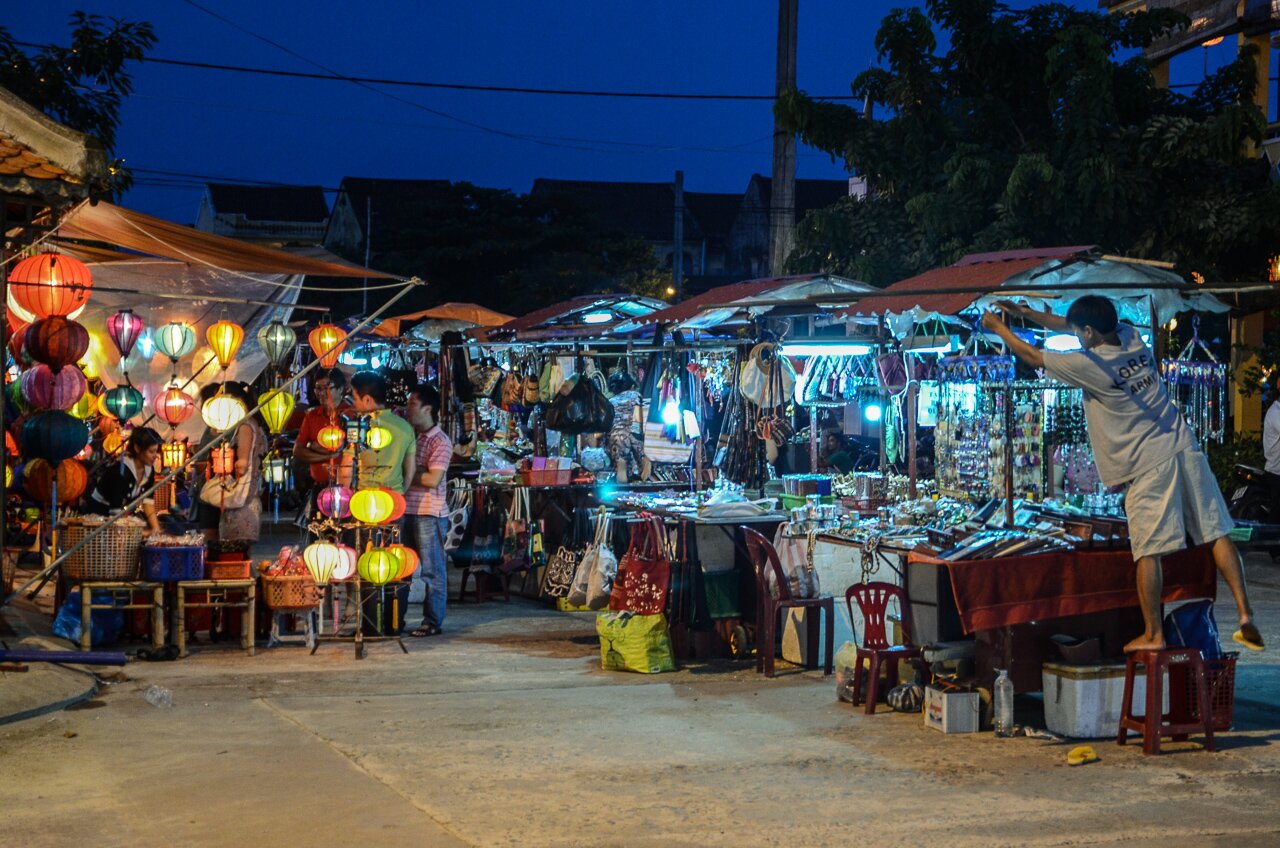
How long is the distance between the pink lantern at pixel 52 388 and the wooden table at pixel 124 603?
1.29 meters

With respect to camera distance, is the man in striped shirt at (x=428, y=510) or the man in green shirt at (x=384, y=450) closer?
the man in green shirt at (x=384, y=450)

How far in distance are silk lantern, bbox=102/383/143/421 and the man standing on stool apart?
868 cm

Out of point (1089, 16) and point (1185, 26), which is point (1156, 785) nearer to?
point (1089, 16)

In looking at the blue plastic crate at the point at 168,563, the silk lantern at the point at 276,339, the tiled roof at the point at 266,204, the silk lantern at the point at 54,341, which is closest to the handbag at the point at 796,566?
the blue plastic crate at the point at 168,563

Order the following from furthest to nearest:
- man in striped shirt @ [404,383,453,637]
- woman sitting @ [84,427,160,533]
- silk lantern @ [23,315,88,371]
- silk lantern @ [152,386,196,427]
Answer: silk lantern @ [152,386,196,427] < woman sitting @ [84,427,160,533] < man in striped shirt @ [404,383,453,637] < silk lantern @ [23,315,88,371]

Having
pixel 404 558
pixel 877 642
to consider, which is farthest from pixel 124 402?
pixel 877 642

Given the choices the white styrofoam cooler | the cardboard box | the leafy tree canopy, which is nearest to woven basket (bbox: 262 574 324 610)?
the cardboard box

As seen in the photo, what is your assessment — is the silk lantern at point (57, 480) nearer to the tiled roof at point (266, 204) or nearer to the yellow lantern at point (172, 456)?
the yellow lantern at point (172, 456)

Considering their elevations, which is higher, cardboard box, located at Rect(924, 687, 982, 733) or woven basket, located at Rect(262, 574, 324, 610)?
woven basket, located at Rect(262, 574, 324, 610)

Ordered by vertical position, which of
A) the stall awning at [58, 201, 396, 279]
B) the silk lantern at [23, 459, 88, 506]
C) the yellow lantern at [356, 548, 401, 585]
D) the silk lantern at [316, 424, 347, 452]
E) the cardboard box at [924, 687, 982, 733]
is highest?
the stall awning at [58, 201, 396, 279]

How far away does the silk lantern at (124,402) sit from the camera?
13.0 metres

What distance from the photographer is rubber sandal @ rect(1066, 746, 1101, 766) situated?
694cm

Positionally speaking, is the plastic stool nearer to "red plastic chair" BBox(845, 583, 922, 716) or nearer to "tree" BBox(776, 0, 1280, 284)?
"red plastic chair" BBox(845, 583, 922, 716)

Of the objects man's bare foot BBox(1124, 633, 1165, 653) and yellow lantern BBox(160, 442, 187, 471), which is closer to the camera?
man's bare foot BBox(1124, 633, 1165, 653)
